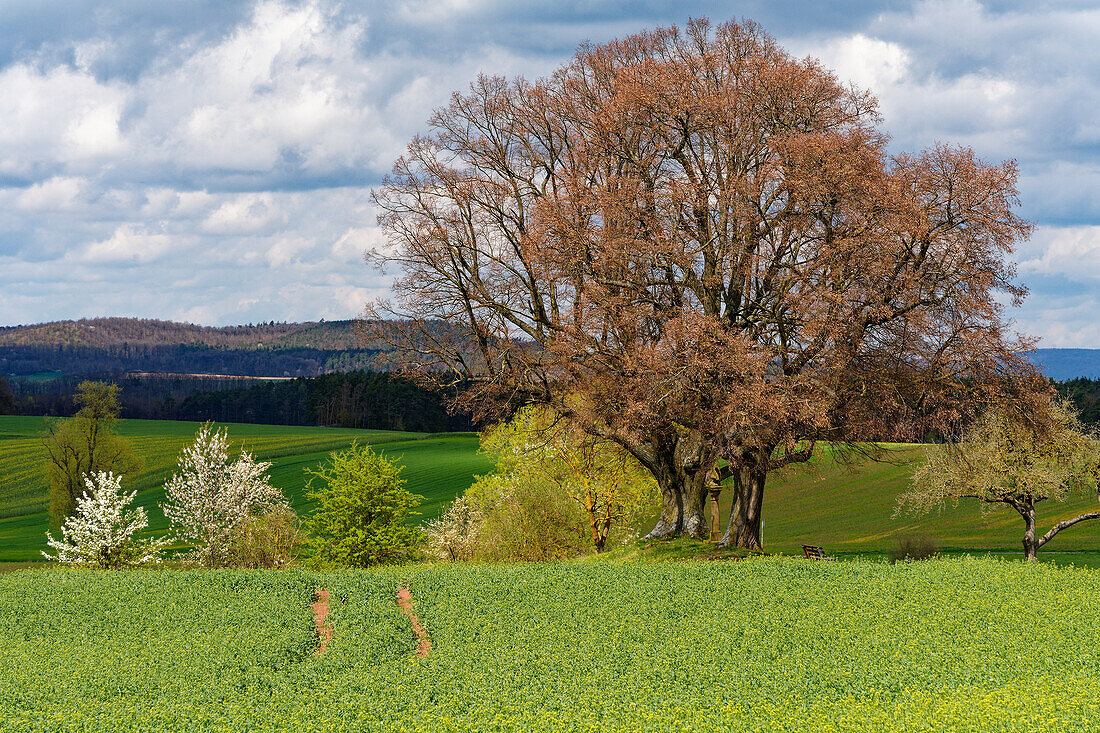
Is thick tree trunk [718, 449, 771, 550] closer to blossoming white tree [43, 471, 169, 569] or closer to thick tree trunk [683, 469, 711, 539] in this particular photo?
thick tree trunk [683, 469, 711, 539]

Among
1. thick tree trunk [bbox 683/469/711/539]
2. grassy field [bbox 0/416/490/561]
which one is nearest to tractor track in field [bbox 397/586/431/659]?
thick tree trunk [bbox 683/469/711/539]

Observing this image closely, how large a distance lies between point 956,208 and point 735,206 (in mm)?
7245

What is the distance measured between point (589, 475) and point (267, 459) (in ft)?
231

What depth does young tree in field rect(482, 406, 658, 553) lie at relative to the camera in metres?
41.3

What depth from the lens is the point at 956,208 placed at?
1082 inches

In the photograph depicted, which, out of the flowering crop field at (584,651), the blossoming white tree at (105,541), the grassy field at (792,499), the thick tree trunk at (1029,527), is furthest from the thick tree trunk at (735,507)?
the blossoming white tree at (105,541)

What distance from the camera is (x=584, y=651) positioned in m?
17.2

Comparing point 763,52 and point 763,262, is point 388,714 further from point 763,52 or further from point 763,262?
point 763,52

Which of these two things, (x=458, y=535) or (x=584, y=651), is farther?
(x=458, y=535)

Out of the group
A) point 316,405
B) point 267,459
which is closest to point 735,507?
point 267,459

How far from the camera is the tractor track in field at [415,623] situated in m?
19.0

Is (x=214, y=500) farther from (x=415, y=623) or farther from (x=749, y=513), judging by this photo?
(x=749, y=513)

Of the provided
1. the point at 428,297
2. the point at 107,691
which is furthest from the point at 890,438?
the point at 107,691

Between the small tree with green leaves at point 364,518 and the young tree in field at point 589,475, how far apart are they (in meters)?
5.86
